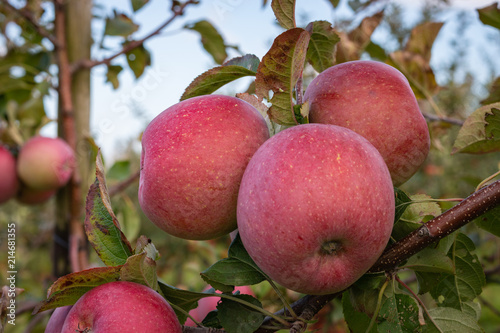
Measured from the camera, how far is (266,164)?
0.63 metres

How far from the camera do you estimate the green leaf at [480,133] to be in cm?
86

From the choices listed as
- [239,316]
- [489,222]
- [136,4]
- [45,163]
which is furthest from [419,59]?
[45,163]

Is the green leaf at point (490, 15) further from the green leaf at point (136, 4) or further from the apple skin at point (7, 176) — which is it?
the apple skin at point (7, 176)

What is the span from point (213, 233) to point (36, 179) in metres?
1.67

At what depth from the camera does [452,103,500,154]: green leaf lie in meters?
0.86

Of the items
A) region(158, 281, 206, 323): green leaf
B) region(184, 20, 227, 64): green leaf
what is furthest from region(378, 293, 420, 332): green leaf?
region(184, 20, 227, 64): green leaf

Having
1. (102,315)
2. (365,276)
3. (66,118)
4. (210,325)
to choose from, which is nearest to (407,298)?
(365,276)

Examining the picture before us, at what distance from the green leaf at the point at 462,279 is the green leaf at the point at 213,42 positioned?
4.43 ft

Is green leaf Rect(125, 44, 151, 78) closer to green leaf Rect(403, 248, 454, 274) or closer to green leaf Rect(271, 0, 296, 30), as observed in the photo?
green leaf Rect(271, 0, 296, 30)

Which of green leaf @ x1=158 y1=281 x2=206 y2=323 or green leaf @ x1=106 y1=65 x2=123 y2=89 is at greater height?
green leaf @ x1=106 y1=65 x2=123 y2=89

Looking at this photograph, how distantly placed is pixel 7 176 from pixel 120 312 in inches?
74.0

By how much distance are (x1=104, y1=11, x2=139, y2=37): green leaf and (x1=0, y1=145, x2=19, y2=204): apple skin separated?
884 millimetres

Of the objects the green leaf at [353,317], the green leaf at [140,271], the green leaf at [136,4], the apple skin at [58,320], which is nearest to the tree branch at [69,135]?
the green leaf at [136,4]

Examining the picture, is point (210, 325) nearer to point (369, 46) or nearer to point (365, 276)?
point (365, 276)
